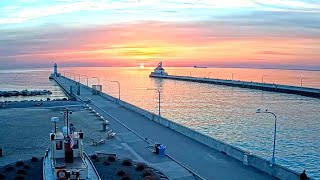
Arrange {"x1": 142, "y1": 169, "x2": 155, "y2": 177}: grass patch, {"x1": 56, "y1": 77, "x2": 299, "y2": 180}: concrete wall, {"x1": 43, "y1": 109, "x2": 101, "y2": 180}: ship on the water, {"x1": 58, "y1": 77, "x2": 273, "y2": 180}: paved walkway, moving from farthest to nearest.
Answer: {"x1": 58, "y1": 77, "x2": 273, "y2": 180}: paved walkway
{"x1": 142, "y1": 169, "x2": 155, "y2": 177}: grass patch
{"x1": 56, "y1": 77, "x2": 299, "y2": 180}: concrete wall
{"x1": 43, "y1": 109, "x2": 101, "y2": 180}: ship on the water

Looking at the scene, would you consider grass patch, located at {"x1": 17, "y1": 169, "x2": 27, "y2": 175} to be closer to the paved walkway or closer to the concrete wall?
the paved walkway

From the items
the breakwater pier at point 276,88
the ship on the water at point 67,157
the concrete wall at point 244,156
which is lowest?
the breakwater pier at point 276,88

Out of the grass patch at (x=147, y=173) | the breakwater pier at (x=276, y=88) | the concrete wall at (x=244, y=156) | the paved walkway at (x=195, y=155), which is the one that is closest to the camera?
the concrete wall at (x=244, y=156)

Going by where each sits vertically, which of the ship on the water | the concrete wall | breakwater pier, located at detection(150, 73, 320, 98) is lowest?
breakwater pier, located at detection(150, 73, 320, 98)

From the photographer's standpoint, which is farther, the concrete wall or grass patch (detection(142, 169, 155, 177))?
grass patch (detection(142, 169, 155, 177))

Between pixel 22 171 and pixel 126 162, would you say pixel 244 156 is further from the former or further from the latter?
pixel 22 171

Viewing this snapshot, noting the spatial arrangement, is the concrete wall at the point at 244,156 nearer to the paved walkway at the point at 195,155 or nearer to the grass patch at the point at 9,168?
the paved walkway at the point at 195,155

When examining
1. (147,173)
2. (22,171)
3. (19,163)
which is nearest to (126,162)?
(147,173)

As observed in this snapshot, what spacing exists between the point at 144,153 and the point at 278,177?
8.99m

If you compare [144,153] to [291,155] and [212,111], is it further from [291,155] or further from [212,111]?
[212,111]

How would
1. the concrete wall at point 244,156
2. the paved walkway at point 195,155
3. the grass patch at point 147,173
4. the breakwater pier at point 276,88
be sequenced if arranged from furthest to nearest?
the breakwater pier at point 276,88 → the paved walkway at point 195,155 → the grass patch at point 147,173 → the concrete wall at point 244,156

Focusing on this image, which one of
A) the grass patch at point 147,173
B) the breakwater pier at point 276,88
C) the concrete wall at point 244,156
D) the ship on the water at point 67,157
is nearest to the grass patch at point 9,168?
the ship on the water at point 67,157

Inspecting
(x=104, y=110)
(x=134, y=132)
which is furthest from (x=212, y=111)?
(x=134, y=132)

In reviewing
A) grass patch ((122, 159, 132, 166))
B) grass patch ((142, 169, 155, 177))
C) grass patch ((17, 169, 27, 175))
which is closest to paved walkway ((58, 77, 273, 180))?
grass patch ((142, 169, 155, 177))
